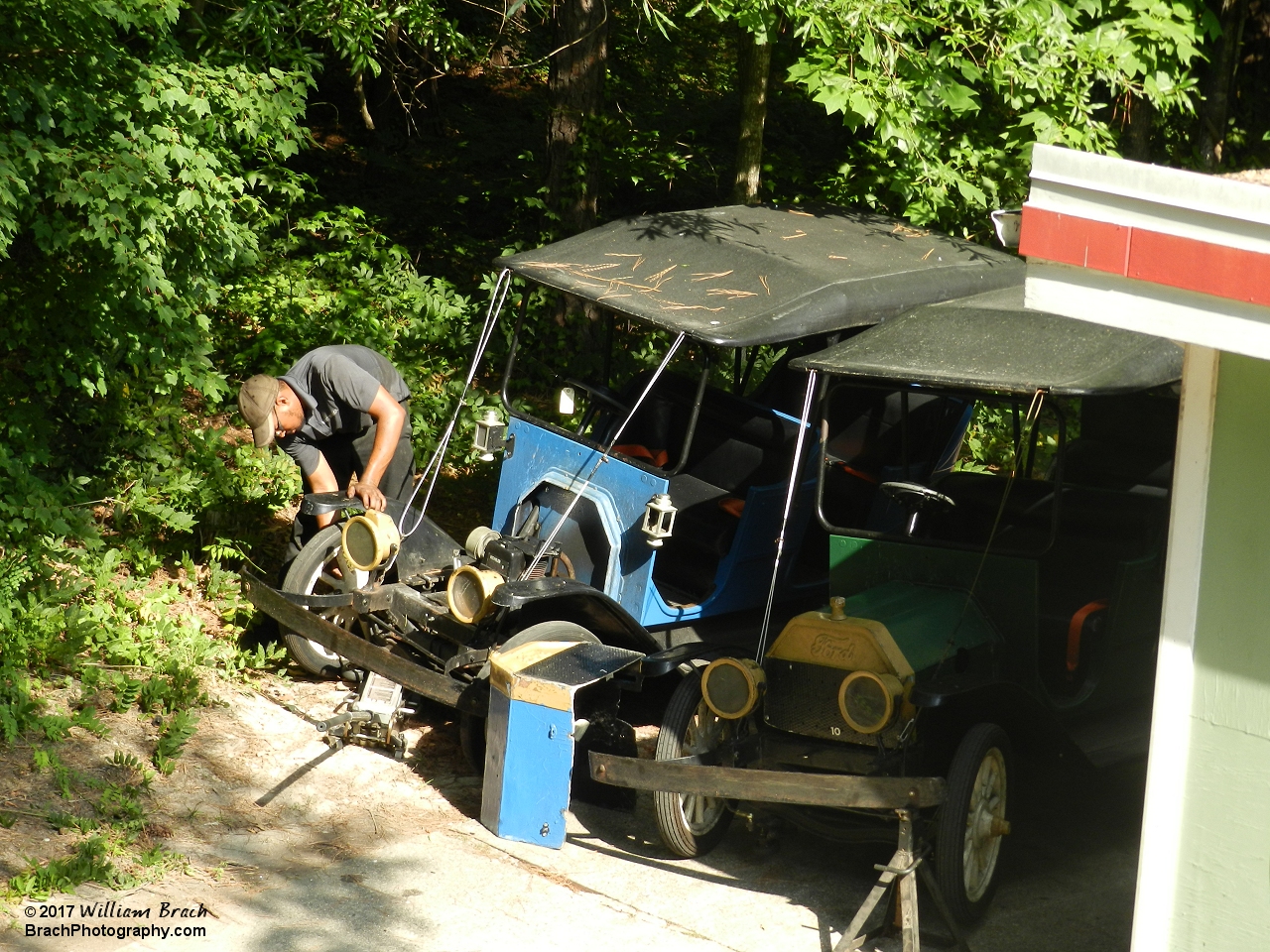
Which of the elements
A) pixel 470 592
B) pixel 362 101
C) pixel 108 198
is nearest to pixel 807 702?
pixel 470 592

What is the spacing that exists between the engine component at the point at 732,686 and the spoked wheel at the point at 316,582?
2099 millimetres

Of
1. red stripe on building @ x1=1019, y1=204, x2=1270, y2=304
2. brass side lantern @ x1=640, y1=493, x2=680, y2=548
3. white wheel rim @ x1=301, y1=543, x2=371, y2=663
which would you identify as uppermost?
red stripe on building @ x1=1019, y1=204, x2=1270, y2=304

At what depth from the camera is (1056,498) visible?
4930 millimetres

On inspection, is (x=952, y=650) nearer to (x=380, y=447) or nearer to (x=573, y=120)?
(x=380, y=447)

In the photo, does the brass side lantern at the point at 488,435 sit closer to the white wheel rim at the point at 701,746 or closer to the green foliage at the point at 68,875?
the white wheel rim at the point at 701,746

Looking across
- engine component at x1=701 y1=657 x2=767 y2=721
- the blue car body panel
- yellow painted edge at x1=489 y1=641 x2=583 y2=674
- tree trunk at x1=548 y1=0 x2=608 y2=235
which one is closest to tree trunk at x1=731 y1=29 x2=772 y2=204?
tree trunk at x1=548 y1=0 x2=608 y2=235

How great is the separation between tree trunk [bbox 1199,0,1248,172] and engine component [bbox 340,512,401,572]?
778 centimetres

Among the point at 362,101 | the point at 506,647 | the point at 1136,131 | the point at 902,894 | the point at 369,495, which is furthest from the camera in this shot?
the point at 362,101

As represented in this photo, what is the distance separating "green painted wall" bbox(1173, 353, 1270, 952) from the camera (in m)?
3.53

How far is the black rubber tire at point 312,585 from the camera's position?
6.37 meters

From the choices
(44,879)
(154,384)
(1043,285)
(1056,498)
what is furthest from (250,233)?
(1043,285)

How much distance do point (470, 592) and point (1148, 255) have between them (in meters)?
3.18

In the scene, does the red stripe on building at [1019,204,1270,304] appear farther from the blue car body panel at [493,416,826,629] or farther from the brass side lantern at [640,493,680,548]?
the blue car body panel at [493,416,826,629]

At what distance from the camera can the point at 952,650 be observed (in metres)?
4.95
